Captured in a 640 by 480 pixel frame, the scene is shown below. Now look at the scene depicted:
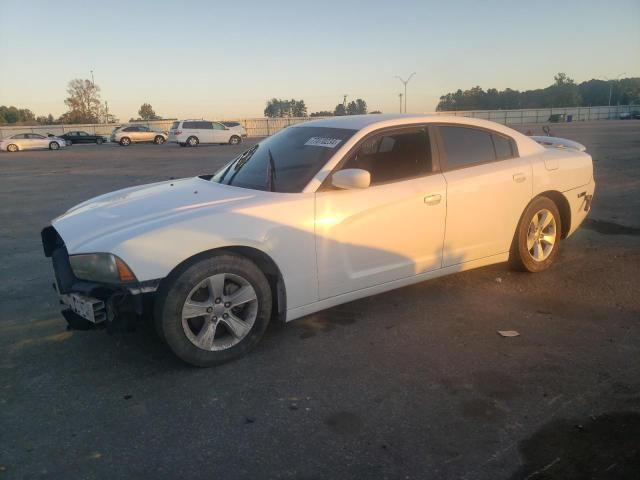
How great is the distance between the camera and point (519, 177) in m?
4.61

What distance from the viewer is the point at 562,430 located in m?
2.62

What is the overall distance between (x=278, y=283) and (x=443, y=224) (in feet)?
4.87

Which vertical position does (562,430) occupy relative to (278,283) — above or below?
below

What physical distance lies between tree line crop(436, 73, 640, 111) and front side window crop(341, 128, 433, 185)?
10662 centimetres

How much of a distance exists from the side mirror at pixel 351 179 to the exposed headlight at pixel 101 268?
1497 millimetres

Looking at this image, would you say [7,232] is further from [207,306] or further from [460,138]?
[460,138]

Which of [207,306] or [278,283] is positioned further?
[278,283]

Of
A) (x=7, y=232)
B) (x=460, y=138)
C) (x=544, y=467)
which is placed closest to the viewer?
(x=544, y=467)

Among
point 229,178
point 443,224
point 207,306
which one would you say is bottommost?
point 207,306

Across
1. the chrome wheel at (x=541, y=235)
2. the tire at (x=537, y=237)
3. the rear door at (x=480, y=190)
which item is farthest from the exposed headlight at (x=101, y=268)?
the chrome wheel at (x=541, y=235)

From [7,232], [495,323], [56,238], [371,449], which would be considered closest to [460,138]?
[495,323]

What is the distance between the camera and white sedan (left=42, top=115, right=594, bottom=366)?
3.18m

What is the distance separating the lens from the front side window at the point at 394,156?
13.1 ft

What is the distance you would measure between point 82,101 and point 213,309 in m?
97.1
